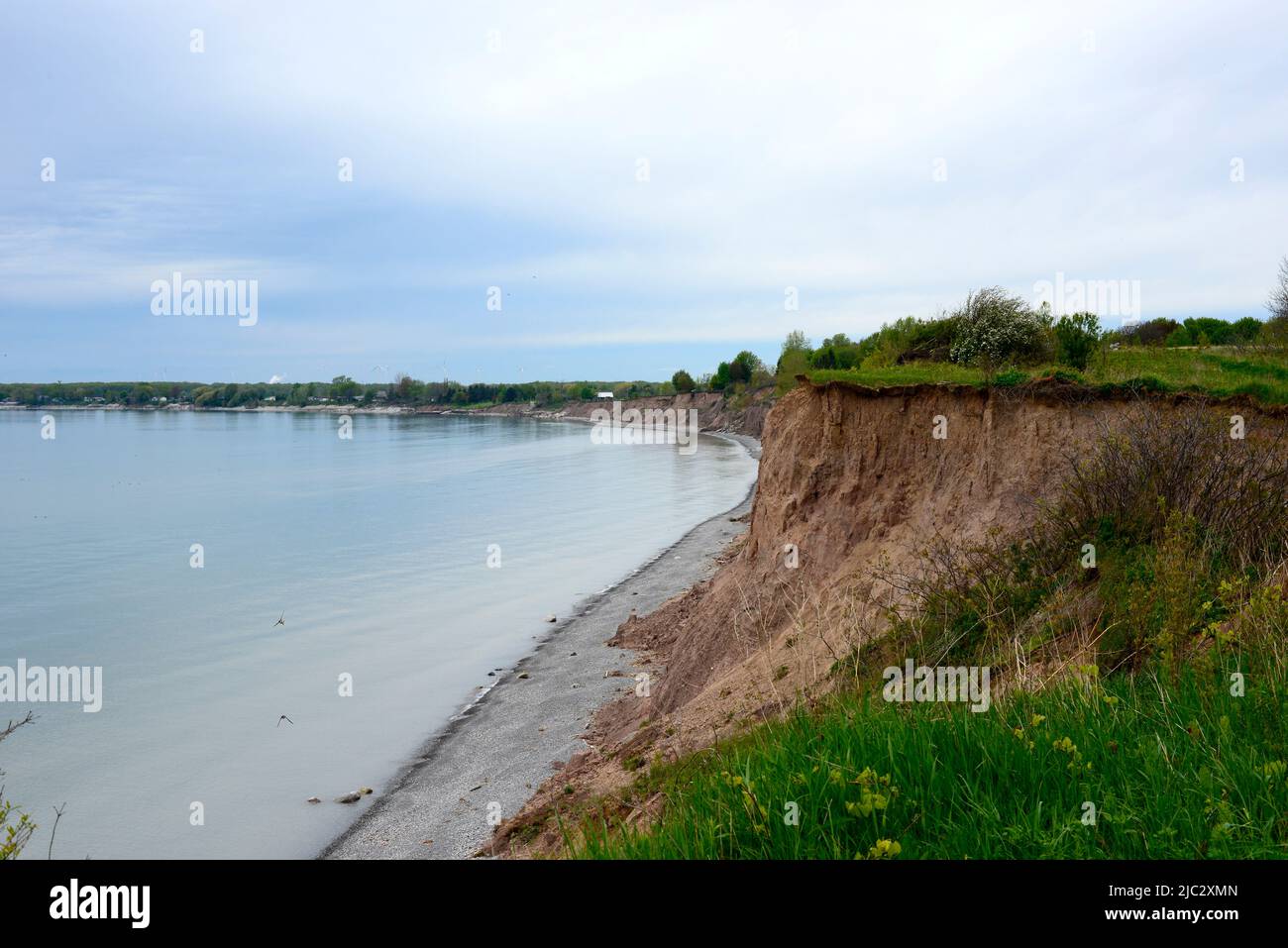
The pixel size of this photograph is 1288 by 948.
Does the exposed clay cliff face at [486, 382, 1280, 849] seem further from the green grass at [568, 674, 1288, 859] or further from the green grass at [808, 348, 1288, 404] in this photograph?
the green grass at [568, 674, 1288, 859]

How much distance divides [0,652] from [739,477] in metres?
44.7

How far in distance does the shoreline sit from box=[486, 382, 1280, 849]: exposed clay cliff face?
0.71 m

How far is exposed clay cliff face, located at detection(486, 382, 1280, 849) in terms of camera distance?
1046cm

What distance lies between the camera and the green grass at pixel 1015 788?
3234 millimetres

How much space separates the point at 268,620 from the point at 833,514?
55.4ft

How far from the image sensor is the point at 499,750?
13438 millimetres

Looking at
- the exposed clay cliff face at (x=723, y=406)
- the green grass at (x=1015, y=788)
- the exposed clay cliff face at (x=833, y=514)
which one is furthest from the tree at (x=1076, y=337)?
the exposed clay cliff face at (x=723, y=406)

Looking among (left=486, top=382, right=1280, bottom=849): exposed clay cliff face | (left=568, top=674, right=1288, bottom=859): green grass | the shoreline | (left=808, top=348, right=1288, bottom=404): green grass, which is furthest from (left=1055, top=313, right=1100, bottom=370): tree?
(left=568, top=674, right=1288, bottom=859): green grass

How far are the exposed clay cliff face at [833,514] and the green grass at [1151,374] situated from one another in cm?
35

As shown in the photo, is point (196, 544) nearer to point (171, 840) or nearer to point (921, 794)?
point (171, 840)

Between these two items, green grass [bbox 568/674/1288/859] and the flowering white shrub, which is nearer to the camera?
green grass [bbox 568/674/1288/859]

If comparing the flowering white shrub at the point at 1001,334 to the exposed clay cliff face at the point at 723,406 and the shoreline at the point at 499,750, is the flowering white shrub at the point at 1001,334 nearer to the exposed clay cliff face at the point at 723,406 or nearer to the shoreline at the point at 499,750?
the shoreline at the point at 499,750

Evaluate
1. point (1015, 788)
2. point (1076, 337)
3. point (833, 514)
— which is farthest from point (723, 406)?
point (1015, 788)

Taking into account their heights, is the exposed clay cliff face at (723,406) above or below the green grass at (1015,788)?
above
